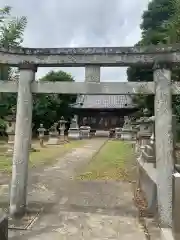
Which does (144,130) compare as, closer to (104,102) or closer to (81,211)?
(81,211)

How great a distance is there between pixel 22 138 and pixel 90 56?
78.0 inches

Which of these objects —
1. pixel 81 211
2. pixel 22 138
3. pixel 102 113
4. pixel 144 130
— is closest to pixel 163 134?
pixel 81 211

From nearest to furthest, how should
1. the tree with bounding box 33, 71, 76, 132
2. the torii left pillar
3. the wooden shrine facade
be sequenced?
the torii left pillar, the tree with bounding box 33, 71, 76, 132, the wooden shrine facade

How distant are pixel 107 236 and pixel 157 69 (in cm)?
294

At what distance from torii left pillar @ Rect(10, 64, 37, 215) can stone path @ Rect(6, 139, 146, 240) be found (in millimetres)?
596

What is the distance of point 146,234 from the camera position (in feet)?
15.0

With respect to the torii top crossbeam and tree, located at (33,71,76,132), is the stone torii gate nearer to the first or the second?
the torii top crossbeam

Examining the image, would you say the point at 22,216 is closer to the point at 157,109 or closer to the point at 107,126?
the point at 157,109

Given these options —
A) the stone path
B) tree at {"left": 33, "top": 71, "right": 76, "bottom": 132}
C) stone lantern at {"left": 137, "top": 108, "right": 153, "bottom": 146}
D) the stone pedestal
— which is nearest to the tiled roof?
tree at {"left": 33, "top": 71, "right": 76, "bottom": 132}

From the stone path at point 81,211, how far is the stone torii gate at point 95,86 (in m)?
0.68

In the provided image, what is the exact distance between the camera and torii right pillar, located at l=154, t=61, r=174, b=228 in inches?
188

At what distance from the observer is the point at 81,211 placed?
568 cm

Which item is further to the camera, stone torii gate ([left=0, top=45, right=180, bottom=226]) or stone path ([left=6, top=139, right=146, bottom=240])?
stone torii gate ([left=0, top=45, right=180, bottom=226])

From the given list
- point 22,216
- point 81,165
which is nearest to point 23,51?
point 22,216
